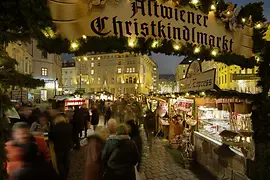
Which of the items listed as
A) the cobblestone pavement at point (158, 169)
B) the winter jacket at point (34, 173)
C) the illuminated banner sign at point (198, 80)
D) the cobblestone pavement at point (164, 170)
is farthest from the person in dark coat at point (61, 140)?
the illuminated banner sign at point (198, 80)

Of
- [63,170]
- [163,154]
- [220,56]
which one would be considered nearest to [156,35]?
[220,56]

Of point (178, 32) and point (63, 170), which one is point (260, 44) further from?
point (63, 170)

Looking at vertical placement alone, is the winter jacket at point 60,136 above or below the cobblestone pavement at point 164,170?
above

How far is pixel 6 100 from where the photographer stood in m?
2.15

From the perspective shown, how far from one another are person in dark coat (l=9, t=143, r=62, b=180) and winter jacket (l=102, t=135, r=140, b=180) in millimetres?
1218

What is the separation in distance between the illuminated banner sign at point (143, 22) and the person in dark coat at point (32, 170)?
1603mm

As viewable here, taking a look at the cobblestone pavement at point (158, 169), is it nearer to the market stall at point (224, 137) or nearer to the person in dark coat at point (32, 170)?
the market stall at point (224, 137)

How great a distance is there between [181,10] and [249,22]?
1324 millimetres

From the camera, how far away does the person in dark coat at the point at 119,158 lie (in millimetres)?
3779

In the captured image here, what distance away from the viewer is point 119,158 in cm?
377

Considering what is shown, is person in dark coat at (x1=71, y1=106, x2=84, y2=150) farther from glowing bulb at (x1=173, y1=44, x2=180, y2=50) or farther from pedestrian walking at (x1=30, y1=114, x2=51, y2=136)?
glowing bulb at (x1=173, y1=44, x2=180, y2=50)

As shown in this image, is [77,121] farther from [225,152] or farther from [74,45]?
[74,45]

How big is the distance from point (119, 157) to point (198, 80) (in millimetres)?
2430

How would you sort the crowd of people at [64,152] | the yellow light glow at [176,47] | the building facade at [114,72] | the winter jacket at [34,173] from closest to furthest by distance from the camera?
1. the winter jacket at [34,173]
2. the crowd of people at [64,152]
3. the yellow light glow at [176,47]
4. the building facade at [114,72]
